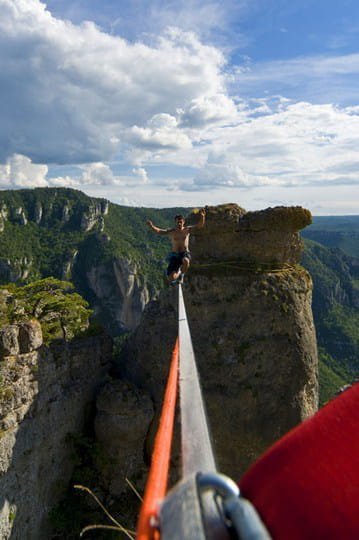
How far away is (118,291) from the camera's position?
94000mm

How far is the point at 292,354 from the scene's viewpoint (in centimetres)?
1345

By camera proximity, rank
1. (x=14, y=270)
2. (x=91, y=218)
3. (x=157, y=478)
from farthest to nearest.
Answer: (x=91, y=218) < (x=14, y=270) < (x=157, y=478)

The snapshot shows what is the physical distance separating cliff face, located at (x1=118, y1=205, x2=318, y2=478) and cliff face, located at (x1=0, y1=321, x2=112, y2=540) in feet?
9.40

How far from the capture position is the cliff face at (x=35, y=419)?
9445 millimetres

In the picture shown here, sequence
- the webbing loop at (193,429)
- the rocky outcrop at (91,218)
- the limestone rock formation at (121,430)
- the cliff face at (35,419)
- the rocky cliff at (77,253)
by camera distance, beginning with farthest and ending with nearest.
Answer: the rocky outcrop at (91,218) → the rocky cliff at (77,253) → the limestone rock formation at (121,430) → the cliff face at (35,419) → the webbing loop at (193,429)

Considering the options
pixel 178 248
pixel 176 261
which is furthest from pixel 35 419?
pixel 178 248

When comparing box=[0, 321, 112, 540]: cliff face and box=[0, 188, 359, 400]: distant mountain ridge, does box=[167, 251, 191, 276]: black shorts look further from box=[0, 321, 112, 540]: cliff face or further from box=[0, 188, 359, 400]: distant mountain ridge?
box=[0, 188, 359, 400]: distant mountain ridge

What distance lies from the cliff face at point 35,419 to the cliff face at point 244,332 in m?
2.86

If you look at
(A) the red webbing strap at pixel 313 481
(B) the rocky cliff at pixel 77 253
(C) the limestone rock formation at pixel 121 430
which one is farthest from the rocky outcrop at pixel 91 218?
(A) the red webbing strap at pixel 313 481

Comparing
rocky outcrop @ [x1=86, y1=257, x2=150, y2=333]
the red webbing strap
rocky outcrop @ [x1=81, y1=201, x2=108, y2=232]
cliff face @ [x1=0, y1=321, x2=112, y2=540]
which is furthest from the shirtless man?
rocky outcrop @ [x1=81, y1=201, x2=108, y2=232]

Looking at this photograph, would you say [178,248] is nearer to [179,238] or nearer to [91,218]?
[179,238]

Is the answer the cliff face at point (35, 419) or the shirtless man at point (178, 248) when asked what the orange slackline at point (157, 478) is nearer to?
the shirtless man at point (178, 248)

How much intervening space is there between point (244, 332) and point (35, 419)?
25.5 ft

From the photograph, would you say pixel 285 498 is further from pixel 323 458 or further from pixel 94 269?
pixel 94 269
